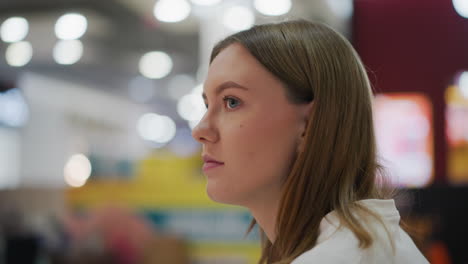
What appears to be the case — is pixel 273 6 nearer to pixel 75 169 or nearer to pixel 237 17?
pixel 237 17

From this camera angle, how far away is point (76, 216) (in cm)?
614

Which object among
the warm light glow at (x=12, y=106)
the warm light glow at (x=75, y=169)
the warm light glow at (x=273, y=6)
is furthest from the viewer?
the warm light glow at (x=12, y=106)

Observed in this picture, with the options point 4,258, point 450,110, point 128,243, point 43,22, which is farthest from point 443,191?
point 43,22

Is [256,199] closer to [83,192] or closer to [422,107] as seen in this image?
[422,107]

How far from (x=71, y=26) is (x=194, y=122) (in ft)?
7.07

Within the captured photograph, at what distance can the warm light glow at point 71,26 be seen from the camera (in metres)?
7.71

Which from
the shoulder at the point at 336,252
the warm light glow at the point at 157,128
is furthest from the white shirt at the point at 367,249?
the warm light glow at the point at 157,128

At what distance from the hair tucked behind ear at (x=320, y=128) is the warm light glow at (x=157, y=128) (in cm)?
1502

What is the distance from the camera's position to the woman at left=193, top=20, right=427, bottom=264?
1328 mm

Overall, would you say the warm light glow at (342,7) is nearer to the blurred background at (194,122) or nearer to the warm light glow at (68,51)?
the blurred background at (194,122)

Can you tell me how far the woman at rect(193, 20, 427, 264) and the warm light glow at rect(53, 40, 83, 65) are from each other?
7.90 metres

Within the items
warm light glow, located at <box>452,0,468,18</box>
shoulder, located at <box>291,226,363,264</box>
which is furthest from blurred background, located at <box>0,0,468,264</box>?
shoulder, located at <box>291,226,363,264</box>

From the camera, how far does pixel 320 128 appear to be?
4.43 feet

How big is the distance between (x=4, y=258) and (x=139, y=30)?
3780mm
